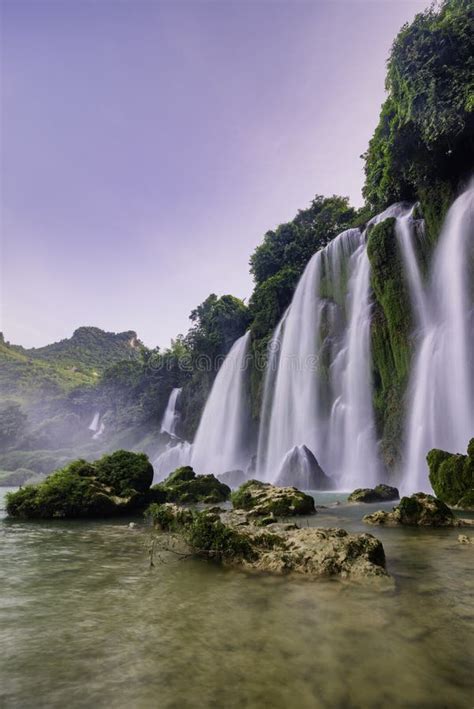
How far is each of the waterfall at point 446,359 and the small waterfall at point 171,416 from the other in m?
33.8

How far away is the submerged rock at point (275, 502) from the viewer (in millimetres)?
10391

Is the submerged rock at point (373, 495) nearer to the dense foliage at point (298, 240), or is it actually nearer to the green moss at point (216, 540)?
the green moss at point (216, 540)

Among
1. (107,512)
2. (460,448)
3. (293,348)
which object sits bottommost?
(107,512)

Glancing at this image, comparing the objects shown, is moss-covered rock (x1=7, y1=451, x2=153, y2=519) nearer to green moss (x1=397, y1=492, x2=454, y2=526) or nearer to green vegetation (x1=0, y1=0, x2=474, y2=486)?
green moss (x1=397, y1=492, x2=454, y2=526)

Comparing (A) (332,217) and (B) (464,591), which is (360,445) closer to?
(B) (464,591)

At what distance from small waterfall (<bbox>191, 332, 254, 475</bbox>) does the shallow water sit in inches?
1084

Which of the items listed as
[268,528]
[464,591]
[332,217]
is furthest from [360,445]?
[332,217]

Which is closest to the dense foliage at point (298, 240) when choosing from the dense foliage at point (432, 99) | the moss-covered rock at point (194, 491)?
the dense foliage at point (432, 99)

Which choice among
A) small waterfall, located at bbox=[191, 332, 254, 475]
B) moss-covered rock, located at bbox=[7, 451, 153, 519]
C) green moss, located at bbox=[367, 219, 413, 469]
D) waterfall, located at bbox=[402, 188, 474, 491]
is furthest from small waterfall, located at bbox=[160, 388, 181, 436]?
moss-covered rock, located at bbox=[7, 451, 153, 519]

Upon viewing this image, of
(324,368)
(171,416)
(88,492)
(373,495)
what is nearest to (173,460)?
(171,416)

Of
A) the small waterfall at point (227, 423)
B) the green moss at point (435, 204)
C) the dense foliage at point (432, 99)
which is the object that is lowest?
the small waterfall at point (227, 423)

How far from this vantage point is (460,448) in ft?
49.6

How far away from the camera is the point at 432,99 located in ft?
57.2

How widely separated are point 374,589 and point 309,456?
16234 millimetres
